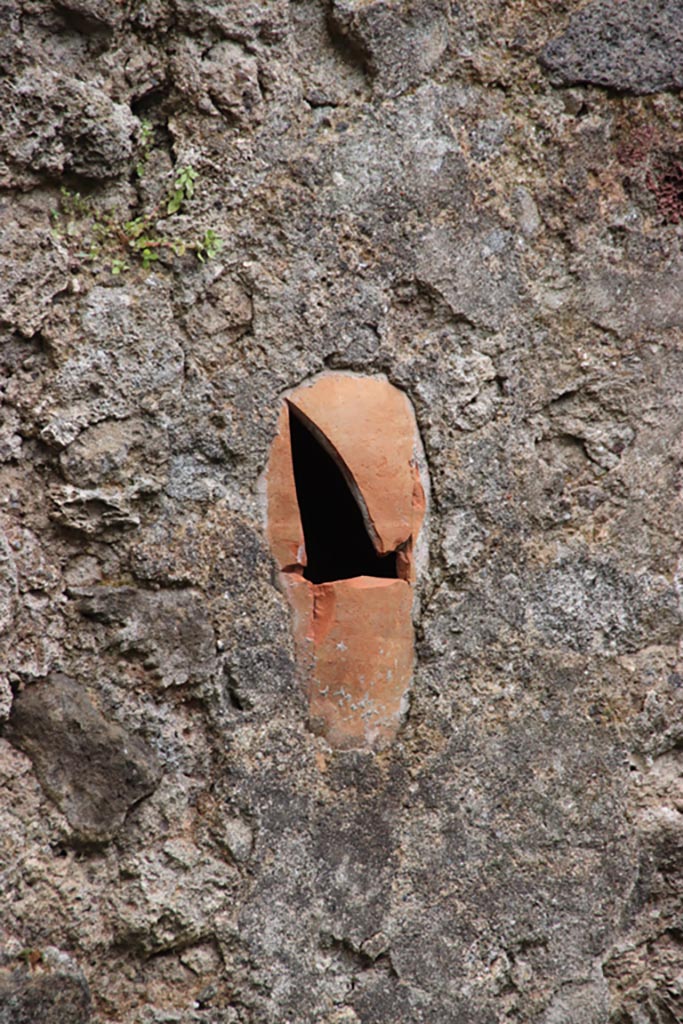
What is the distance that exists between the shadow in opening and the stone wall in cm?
15

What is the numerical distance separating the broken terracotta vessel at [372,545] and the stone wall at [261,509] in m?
0.04

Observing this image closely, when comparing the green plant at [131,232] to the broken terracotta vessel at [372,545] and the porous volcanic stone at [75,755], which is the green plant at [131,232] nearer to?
the broken terracotta vessel at [372,545]

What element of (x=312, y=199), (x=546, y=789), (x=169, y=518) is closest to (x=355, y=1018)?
(x=546, y=789)

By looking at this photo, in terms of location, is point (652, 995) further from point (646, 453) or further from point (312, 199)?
point (312, 199)

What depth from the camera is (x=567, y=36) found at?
2453 millimetres

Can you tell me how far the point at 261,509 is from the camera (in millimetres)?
2355

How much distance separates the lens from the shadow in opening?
2.49 m

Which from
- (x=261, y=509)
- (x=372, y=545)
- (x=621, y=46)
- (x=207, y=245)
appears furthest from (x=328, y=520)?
(x=621, y=46)

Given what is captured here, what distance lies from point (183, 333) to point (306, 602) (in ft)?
2.03

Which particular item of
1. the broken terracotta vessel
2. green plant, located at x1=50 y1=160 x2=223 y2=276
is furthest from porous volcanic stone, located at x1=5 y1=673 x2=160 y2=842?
green plant, located at x1=50 y1=160 x2=223 y2=276

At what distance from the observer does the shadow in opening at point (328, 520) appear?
2488 mm

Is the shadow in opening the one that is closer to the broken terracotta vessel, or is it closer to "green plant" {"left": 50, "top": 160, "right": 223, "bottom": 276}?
the broken terracotta vessel

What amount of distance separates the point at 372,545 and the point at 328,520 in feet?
1.12

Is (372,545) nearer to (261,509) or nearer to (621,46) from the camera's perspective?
(261,509)
